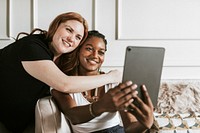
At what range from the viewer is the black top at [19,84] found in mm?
1442

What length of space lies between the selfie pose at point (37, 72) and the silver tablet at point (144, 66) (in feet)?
0.82

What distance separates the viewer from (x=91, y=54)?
158 cm

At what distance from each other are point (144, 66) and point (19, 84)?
59cm

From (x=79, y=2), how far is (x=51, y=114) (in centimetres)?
103

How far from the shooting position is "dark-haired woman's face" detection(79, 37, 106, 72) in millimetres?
1583

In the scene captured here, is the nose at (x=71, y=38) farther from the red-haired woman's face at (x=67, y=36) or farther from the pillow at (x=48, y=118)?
the pillow at (x=48, y=118)

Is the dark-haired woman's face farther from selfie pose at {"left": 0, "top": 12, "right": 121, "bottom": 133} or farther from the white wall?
the white wall

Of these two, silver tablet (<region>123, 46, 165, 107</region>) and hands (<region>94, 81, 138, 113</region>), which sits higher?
silver tablet (<region>123, 46, 165, 107</region>)

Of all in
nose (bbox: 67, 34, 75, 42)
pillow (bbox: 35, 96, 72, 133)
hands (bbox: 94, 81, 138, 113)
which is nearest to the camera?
hands (bbox: 94, 81, 138, 113)

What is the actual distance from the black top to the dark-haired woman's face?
6.5 inches

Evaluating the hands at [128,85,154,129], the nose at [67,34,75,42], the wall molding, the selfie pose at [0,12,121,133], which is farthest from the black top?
the wall molding

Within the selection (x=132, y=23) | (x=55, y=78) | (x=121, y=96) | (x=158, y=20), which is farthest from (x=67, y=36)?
(x=158, y=20)

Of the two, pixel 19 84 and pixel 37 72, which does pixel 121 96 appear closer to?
pixel 37 72

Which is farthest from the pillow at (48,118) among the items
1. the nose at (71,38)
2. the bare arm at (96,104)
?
the nose at (71,38)
